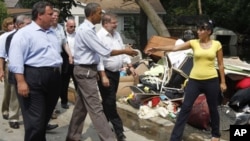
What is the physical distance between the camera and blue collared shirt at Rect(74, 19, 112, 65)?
5.25 m

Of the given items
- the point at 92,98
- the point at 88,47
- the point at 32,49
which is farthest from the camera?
the point at 92,98

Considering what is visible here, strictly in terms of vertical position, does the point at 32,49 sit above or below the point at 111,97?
above

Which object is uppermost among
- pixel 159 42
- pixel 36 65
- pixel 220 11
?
pixel 36 65

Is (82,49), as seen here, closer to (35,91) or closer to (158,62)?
(35,91)

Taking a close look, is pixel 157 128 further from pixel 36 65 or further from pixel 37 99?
pixel 36 65

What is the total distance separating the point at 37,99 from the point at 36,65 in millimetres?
373

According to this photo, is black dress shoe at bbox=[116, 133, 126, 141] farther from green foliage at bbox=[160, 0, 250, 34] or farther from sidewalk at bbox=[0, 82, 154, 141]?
green foliage at bbox=[160, 0, 250, 34]

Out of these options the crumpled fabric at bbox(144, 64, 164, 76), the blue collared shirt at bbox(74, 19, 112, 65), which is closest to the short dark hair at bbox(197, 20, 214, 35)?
the blue collared shirt at bbox(74, 19, 112, 65)

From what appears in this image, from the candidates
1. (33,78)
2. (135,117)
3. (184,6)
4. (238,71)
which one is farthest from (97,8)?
(184,6)

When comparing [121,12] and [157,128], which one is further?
[121,12]

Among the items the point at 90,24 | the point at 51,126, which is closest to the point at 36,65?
the point at 90,24

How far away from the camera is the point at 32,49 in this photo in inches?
183

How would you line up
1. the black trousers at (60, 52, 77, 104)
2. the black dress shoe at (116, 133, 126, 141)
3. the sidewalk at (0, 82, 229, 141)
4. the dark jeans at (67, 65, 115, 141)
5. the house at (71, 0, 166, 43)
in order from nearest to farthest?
the dark jeans at (67, 65, 115, 141) < the black dress shoe at (116, 133, 126, 141) < the sidewalk at (0, 82, 229, 141) < the black trousers at (60, 52, 77, 104) < the house at (71, 0, 166, 43)

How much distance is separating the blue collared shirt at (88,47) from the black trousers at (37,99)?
2.17ft
